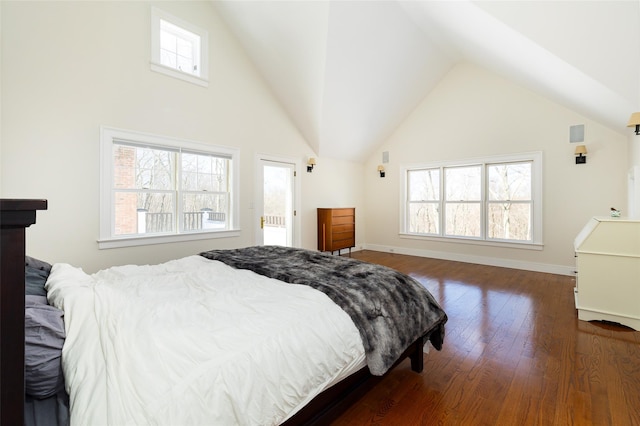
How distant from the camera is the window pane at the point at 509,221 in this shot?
5035mm

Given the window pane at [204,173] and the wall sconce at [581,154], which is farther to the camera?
the wall sconce at [581,154]

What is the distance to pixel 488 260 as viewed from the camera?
5.35 meters

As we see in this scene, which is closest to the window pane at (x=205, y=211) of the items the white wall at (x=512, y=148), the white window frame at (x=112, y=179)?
the white window frame at (x=112, y=179)

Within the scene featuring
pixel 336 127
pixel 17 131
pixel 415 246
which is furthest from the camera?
pixel 415 246

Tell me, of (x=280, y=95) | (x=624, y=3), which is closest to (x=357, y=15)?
(x=280, y=95)

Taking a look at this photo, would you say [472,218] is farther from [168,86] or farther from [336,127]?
[168,86]

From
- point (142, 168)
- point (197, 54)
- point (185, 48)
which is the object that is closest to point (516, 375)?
point (142, 168)

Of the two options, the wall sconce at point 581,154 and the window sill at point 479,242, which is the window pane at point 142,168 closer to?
the window sill at point 479,242

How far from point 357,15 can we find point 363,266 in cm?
329

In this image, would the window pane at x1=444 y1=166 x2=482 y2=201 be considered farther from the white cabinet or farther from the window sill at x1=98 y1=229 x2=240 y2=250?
the window sill at x1=98 y1=229 x2=240 y2=250

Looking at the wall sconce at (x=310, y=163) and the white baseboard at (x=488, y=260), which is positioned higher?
the wall sconce at (x=310, y=163)

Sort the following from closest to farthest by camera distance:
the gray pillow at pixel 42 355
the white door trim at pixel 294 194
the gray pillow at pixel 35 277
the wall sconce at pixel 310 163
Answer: the gray pillow at pixel 42 355 → the gray pillow at pixel 35 277 → the white door trim at pixel 294 194 → the wall sconce at pixel 310 163

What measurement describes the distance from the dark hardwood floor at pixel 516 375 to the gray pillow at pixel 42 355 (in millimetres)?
1364

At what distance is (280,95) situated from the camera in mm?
5004
